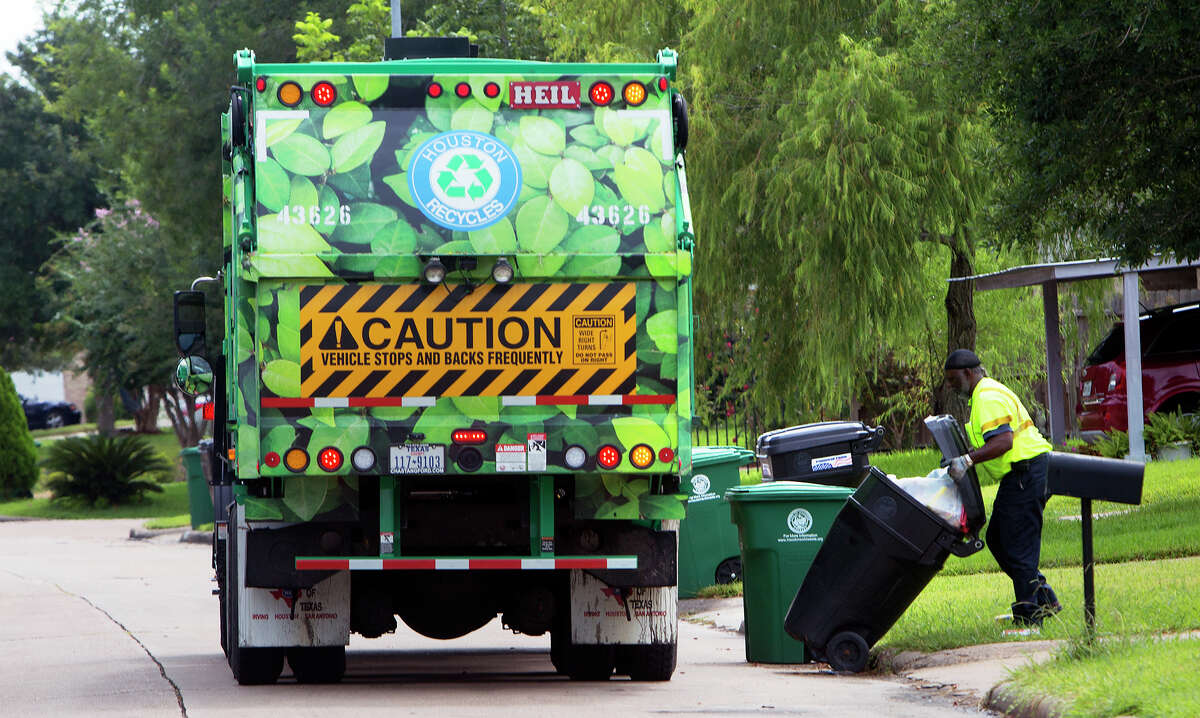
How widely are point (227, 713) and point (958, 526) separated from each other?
386cm

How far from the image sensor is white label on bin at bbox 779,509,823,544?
10008mm

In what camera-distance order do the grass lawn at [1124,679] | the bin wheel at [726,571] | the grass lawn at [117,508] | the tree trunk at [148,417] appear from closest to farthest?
1. the grass lawn at [1124,679]
2. the bin wheel at [726,571]
3. the grass lawn at [117,508]
4. the tree trunk at [148,417]

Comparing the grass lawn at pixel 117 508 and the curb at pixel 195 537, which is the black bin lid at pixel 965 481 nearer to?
the curb at pixel 195 537

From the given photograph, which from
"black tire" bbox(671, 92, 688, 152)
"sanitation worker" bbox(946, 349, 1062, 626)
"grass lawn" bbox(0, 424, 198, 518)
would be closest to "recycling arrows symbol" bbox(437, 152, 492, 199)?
"black tire" bbox(671, 92, 688, 152)

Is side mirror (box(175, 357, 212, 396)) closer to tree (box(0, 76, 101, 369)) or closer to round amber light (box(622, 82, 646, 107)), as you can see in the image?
round amber light (box(622, 82, 646, 107))

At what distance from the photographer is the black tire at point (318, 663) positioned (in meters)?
9.16

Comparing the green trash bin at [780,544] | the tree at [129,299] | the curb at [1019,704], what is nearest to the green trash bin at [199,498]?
the tree at [129,299]

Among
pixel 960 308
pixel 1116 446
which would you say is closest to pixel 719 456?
pixel 1116 446

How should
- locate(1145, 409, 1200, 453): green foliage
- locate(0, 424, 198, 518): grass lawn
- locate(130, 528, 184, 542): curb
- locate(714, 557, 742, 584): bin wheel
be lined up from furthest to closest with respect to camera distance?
1. locate(0, 424, 198, 518): grass lawn
2. locate(130, 528, 184, 542): curb
3. locate(1145, 409, 1200, 453): green foliage
4. locate(714, 557, 742, 584): bin wheel

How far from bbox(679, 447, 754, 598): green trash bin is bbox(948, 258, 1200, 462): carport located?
200 inches

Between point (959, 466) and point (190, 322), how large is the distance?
4700 mm

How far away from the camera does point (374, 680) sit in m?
9.76

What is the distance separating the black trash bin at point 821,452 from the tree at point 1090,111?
3.06 meters

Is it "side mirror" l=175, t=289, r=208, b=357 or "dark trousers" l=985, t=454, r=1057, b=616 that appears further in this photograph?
"side mirror" l=175, t=289, r=208, b=357
